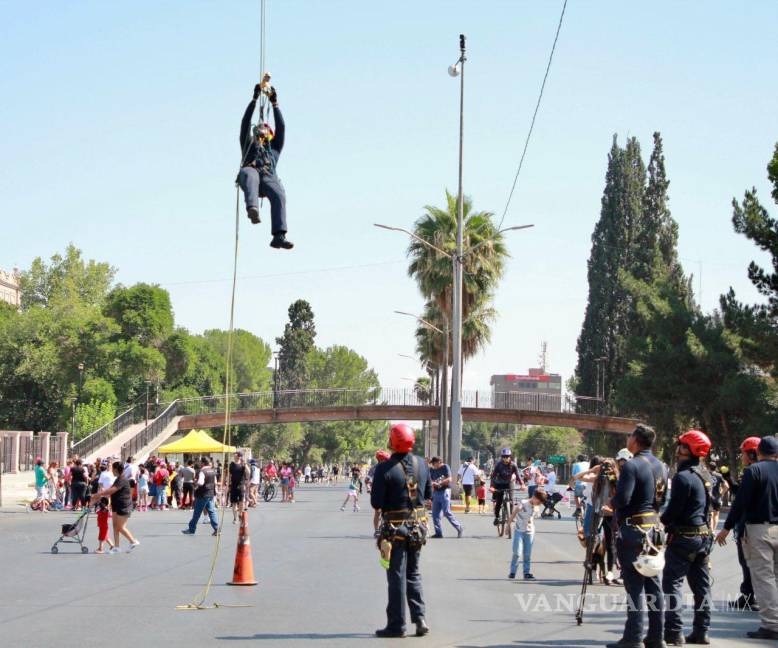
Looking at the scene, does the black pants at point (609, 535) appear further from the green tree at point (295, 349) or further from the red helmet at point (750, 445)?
the green tree at point (295, 349)

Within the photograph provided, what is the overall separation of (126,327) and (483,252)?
34166mm

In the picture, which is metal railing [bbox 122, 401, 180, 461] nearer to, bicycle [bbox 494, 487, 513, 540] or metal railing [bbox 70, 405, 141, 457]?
metal railing [bbox 70, 405, 141, 457]

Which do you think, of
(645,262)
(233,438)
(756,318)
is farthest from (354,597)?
(233,438)

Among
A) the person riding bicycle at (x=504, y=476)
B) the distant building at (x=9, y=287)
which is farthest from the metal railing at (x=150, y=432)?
the distant building at (x=9, y=287)

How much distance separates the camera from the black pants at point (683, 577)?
1010 centimetres

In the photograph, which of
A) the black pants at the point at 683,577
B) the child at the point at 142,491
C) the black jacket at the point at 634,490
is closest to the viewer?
the black jacket at the point at 634,490

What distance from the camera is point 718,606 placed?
13781mm

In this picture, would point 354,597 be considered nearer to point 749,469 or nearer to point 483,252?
point 749,469

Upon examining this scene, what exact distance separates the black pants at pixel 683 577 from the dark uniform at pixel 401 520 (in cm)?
213

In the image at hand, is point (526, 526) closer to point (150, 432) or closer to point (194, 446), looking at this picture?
point (194, 446)

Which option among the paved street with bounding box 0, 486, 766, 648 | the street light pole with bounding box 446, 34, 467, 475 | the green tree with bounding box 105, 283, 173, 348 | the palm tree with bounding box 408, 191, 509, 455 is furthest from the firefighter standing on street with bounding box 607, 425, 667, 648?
the green tree with bounding box 105, 283, 173, 348

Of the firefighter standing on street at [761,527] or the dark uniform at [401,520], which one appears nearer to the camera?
the dark uniform at [401,520]

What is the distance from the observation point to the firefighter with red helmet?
1051cm

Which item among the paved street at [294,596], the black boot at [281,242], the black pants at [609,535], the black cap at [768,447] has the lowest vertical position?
the paved street at [294,596]
